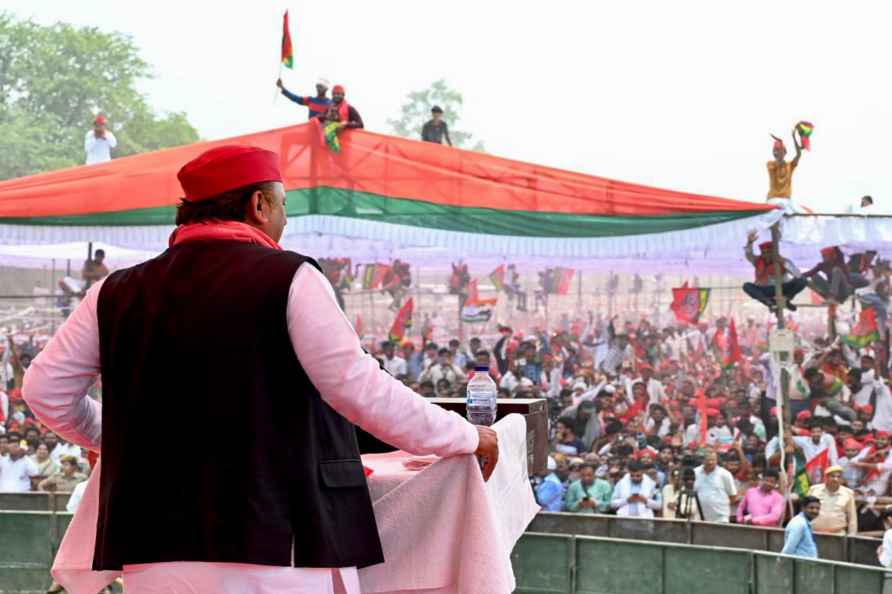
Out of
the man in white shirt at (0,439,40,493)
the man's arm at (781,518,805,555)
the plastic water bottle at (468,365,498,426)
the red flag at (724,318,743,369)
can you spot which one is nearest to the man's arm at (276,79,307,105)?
the man in white shirt at (0,439,40,493)

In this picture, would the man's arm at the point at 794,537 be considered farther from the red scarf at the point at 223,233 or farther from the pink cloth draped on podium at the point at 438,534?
the red scarf at the point at 223,233

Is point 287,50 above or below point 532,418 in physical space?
above

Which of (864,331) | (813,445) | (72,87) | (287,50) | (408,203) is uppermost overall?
(72,87)

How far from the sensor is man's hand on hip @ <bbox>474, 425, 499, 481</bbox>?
276 centimetres

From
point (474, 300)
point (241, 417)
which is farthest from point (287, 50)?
point (241, 417)

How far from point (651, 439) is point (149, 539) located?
1104 cm

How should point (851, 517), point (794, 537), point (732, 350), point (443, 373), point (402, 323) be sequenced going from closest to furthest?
point (794, 537) → point (851, 517) → point (443, 373) → point (732, 350) → point (402, 323)

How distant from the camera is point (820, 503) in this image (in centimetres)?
1102

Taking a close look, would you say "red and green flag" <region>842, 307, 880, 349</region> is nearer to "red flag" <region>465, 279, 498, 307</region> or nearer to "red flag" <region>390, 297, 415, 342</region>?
"red flag" <region>390, 297, 415, 342</region>

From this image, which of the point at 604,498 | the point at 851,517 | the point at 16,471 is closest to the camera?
the point at 851,517

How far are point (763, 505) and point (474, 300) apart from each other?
7.93 meters

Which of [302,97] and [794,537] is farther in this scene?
[302,97]

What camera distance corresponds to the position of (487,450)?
9.09 feet

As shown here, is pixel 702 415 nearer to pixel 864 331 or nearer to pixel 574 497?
pixel 864 331
